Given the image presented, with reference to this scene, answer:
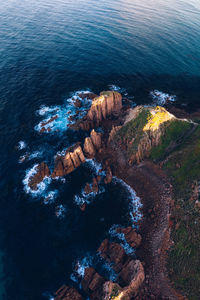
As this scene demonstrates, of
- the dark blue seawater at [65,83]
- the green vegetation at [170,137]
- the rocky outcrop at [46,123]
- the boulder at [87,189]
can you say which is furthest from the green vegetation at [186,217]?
the rocky outcrop at [46,123]

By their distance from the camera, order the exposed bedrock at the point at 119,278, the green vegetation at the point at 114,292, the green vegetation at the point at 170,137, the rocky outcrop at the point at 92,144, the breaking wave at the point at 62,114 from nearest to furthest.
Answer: the green vegetation at the point at 114,292, the exposed bedrock at the point at 119,278, the green vegetation at the point at 170,137, the rocky outcrop at the point at 92,144, the breaking wave at the point at 62,114

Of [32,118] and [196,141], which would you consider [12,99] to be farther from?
[196,141]

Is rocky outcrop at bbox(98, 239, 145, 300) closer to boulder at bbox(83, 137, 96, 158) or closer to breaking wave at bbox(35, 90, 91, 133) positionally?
boulder at bbox(83, 137, 96, 158)

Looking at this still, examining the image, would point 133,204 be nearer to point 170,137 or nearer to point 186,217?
point 186,217

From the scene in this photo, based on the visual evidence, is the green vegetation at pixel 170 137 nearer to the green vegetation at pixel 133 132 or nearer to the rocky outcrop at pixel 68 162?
the green vegetation at pixel 133 132

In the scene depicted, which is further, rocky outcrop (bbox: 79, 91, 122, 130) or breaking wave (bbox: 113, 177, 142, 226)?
rocky outcrop (bbox: 79, 91, 122, 130)

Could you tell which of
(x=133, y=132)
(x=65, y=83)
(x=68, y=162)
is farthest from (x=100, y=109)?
(x=65, y=83)

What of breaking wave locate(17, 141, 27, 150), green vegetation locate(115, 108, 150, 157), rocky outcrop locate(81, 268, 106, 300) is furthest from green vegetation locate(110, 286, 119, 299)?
breaking wave locate(17, 141, 27, 150)
